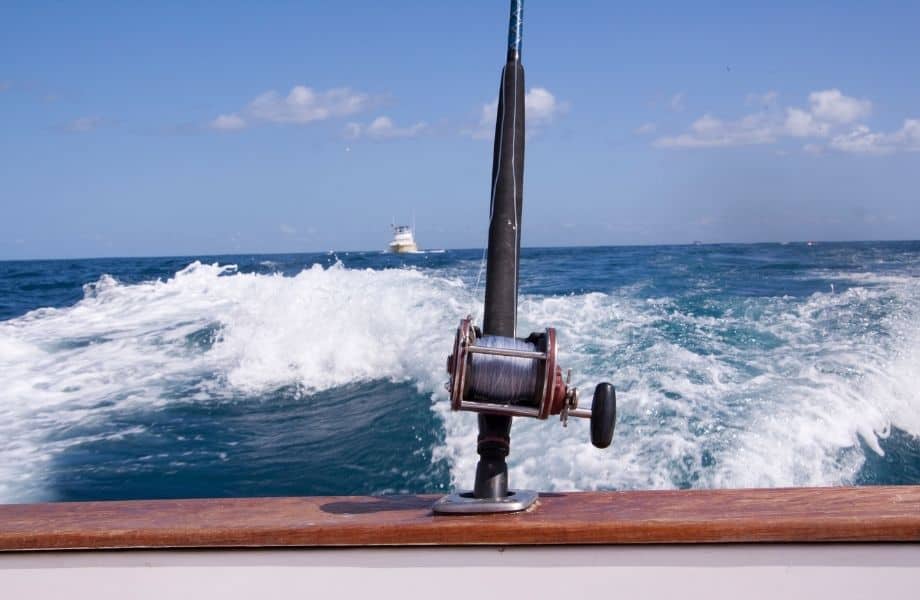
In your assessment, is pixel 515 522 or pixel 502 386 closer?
pixel 515 522

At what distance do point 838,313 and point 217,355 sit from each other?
6.05 metres

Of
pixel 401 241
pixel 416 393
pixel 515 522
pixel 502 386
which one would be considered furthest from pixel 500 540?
pixel 401 241

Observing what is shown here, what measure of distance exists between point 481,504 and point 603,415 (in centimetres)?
28

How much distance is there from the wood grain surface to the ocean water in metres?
1.38

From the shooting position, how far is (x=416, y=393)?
590 centimetres

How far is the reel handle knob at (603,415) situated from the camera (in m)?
1.44

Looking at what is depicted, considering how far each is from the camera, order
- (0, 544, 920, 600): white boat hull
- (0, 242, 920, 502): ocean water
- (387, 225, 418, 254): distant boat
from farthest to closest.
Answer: (387, 225, 418, 254): distant boat, (0, 242, 920, 502): ocean water, (0, 544, 920, 600): white boat hull

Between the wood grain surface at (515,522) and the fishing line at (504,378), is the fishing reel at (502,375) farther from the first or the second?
the wood grain surface at (515,522)

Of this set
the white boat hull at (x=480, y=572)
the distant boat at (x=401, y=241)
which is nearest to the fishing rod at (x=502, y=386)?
the white boat hull at (x=480, y=572)

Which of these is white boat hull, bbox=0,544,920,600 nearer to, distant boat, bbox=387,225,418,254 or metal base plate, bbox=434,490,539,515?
metal base plate, bbox=434,490,539,515

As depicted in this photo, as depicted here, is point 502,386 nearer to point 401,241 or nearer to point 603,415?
point 603,415

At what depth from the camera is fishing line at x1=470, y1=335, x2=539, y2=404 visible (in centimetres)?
139

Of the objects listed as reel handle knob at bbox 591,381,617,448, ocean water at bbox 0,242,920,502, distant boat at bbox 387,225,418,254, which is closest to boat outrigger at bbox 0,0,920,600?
reel handle knob at bbox 591,381,617,448

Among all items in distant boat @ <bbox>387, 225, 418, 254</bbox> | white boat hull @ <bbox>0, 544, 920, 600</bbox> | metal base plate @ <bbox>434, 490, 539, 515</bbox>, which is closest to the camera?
white boat hull @ <bbox>0, 544, 920, 600</bbox>
